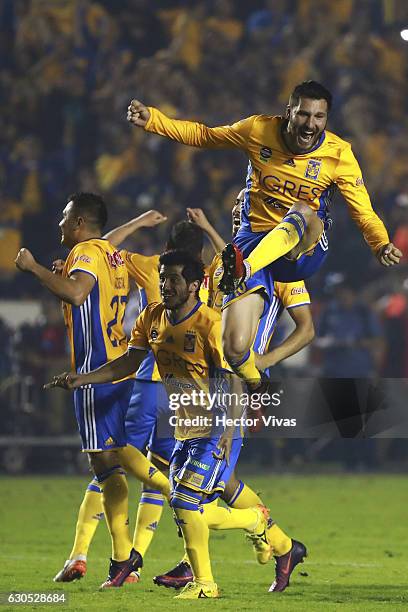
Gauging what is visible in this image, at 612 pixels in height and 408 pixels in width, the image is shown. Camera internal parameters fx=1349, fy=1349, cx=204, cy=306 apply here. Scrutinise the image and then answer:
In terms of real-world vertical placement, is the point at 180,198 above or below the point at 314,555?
above

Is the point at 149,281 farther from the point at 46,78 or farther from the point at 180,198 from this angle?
the point at 46,78

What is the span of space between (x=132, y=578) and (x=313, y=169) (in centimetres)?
257

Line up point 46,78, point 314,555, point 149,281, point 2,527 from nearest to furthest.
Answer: point 149,281 < point 314,555 < point 2,527 < point 46,78

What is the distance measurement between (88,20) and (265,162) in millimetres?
12698

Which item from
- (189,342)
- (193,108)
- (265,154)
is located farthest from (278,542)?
(193,108)

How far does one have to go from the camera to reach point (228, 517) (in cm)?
727

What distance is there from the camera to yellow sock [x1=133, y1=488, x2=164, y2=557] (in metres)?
8.12

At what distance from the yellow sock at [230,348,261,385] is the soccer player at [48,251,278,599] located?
3.6 inches

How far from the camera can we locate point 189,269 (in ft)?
22.9

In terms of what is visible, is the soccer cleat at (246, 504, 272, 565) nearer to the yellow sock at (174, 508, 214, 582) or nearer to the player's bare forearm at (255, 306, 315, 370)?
the yellow sock at (174, 508, 214, 582)

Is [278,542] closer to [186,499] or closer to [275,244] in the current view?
[186,499]

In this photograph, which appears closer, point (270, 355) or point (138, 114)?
point (138, 114)

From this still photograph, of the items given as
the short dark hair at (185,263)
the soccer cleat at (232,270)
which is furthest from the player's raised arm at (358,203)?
the short dark hair at (185,263)

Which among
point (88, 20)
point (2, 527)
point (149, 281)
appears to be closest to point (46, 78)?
point (88, 20)
